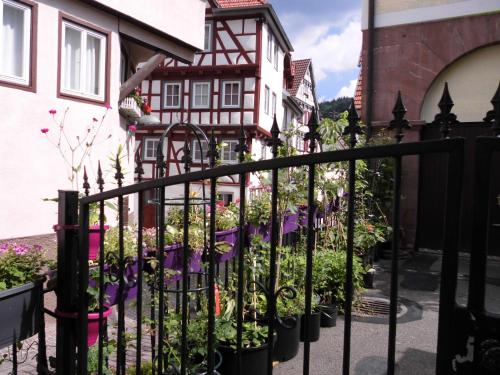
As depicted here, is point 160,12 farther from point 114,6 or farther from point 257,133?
point 257,133

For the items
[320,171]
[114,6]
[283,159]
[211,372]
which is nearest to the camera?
[283,159]

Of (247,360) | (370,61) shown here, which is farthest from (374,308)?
(370,61)

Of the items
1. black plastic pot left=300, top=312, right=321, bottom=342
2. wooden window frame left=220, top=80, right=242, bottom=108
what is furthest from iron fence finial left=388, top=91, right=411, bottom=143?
wooden window frame left=220, top=80, right=242, bottom=108

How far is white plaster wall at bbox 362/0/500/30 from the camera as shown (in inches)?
333

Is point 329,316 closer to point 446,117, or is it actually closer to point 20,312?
point 20,312

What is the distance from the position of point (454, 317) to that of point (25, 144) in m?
6.56

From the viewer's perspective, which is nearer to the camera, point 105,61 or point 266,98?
point 105,61

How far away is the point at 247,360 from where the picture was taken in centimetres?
297

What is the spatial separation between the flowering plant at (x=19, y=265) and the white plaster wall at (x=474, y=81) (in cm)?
781

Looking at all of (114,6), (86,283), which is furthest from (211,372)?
(114,6)

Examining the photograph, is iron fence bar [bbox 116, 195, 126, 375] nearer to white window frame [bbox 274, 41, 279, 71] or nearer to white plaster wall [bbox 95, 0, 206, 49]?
white plaster wall [bbox 95, 0, 206, 49]

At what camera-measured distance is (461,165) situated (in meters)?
1.24

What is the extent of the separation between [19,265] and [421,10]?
897cm

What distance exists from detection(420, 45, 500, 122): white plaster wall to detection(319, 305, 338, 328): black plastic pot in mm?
5398
